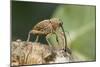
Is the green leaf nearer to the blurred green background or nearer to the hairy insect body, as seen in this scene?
the blurred green background

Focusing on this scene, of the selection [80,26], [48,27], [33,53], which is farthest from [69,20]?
[33,53]

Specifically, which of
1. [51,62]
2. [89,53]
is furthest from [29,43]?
[89,53]

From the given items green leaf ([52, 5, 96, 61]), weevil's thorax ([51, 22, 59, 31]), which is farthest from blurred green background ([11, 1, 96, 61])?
weevil's thorax ([51, 22, 59, 31])

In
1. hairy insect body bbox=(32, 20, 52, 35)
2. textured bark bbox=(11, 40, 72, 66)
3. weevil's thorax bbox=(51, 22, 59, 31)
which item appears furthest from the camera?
weevil's thorax bbox=(51, 22, 59, 31)

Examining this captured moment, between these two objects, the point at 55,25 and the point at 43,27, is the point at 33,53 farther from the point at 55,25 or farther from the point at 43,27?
the point at 55,25

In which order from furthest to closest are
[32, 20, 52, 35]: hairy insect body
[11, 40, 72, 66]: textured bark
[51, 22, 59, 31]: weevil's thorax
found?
[51, 22, 59, 31]: weevil's thorax, [32, 20, 52, 35]: hairy insect body, [11, 40, 72, 66]: textured bark

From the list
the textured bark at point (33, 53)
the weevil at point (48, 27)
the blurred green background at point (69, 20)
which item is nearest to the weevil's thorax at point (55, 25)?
the weevil at point (48, 27)
